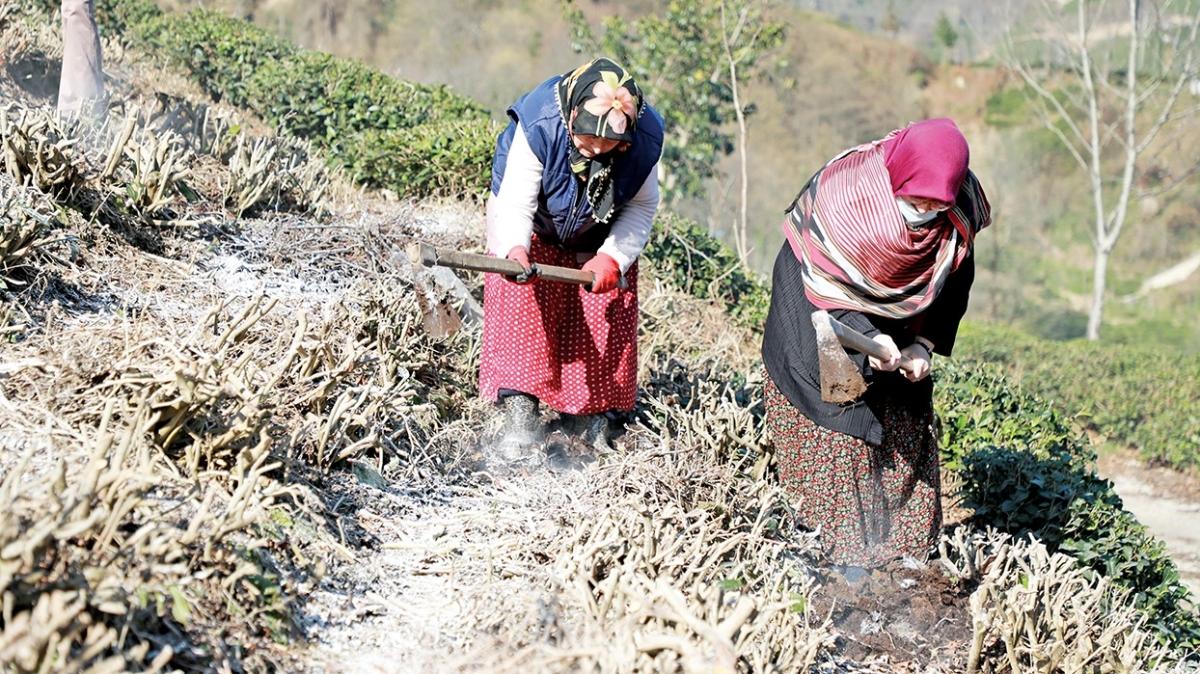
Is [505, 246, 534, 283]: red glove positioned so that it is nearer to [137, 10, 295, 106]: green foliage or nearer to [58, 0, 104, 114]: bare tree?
[58, 0, 104, 114]: bare tree

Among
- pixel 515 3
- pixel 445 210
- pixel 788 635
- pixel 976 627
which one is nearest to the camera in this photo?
pixel 788 635

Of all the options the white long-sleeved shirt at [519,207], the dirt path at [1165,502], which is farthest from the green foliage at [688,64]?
the white long-sleeved shirt at [519,207]

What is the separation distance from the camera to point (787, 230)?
3.64m

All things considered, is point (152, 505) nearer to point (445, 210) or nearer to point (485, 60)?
point (445, 210)

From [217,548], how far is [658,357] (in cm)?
285

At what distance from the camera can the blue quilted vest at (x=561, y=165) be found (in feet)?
11.4

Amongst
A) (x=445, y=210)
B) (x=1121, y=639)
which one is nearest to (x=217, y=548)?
(x=1121, y=639)

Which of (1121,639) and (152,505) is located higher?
(152,505)

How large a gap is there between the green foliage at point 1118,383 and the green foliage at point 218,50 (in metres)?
5.37

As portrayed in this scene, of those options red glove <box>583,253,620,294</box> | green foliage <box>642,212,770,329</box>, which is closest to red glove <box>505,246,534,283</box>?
red glove <box>583,253,620,294</box>

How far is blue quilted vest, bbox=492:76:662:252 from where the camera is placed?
11.4ft

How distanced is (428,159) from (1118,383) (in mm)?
5801

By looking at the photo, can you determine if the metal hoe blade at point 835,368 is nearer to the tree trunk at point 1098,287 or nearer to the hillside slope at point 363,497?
the hillside slope at point 363,497

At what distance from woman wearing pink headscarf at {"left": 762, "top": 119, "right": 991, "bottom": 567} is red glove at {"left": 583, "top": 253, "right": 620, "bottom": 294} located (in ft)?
1.69
